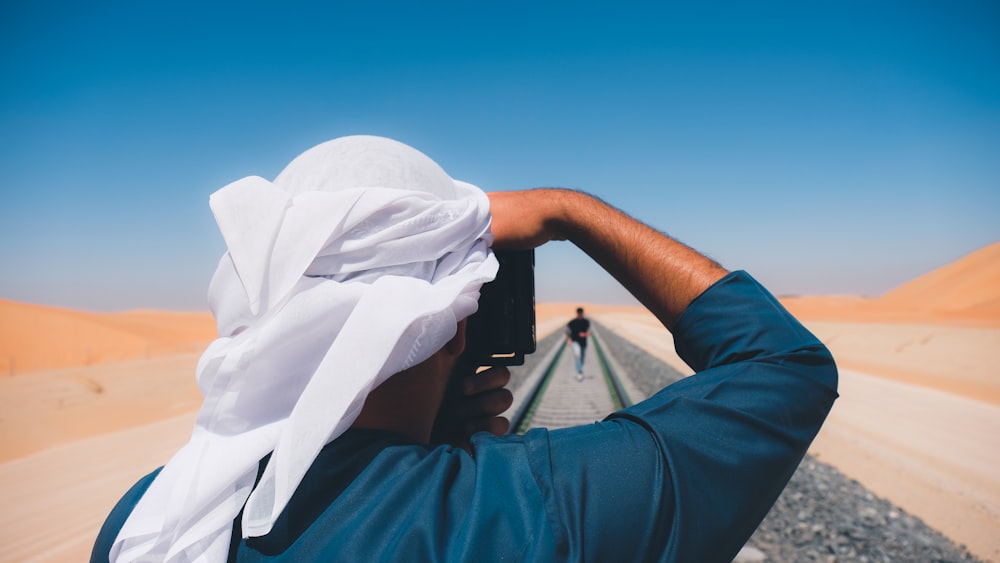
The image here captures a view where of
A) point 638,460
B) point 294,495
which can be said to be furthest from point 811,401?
point 294,495

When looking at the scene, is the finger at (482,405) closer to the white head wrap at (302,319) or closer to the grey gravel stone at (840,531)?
the white head wrap at (302,319)

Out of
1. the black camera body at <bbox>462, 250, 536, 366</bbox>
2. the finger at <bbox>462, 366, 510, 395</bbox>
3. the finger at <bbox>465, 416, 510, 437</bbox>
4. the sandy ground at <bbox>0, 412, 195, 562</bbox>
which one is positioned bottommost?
the sandy ground at <bbox>0, 412, 195, 562</bbox>

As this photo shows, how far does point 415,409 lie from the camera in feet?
4.28

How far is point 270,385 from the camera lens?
1.22 meters

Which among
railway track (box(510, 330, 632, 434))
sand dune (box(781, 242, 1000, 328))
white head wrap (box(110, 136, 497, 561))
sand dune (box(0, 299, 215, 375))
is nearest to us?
white head wrap (box(110, 136, 497, 561))

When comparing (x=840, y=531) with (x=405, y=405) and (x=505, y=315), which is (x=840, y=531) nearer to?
(x=505, y=315)

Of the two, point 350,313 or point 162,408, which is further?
point 162,408

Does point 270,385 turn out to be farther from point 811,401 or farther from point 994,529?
point 994,529

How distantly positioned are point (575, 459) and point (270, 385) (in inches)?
24.9

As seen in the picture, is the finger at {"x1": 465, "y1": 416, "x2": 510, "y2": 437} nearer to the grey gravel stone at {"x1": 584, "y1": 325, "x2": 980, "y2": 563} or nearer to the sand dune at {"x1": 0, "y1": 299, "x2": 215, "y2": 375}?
the grey gravel stone at {"x1": 584, "y1": 325, "x2": 980, "y2": 563}

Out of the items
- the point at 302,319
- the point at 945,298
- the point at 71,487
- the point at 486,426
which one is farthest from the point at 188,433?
the point at 945,298

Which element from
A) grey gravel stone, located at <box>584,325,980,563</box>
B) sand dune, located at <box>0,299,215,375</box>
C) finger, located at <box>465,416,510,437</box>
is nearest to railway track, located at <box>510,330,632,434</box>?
grey gravel stone, located at <box>584,325,980,563</box>

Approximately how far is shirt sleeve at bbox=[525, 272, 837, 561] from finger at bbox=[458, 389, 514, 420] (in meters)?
0.48

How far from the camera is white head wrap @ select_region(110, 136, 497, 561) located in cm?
113
